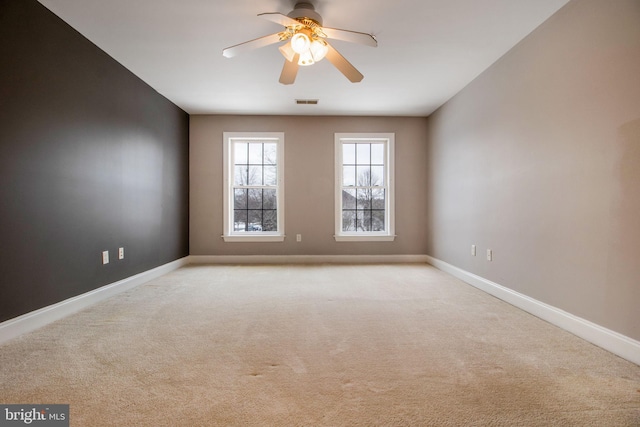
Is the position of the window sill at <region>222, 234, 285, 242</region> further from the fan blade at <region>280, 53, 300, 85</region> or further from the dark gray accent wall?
the fan blade at <region>280, 53, 300, 85</region>

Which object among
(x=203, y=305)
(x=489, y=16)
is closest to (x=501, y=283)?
(x=489, y=16)

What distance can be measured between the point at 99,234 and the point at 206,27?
2189 millimetres

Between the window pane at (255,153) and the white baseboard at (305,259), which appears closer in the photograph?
the white baseboard at (305,259)

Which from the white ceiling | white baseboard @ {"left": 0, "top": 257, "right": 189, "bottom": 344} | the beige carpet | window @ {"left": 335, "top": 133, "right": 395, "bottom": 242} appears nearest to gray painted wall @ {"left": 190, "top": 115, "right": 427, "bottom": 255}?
window @ {"left": 335, "top": 133, "right": 395, "bottom": 242}

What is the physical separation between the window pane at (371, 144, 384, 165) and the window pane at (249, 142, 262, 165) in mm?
1940

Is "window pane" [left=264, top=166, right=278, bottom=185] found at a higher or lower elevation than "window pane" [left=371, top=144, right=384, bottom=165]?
lower

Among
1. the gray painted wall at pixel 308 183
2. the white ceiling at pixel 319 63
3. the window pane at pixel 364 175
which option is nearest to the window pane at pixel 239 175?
the gray painted wall at pixel 308 183

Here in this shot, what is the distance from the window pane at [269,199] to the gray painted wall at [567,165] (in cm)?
304

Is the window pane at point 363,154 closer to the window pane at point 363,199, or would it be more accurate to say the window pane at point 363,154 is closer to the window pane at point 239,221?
the window pane at point 363,199

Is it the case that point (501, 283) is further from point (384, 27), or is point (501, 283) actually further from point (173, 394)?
point (173, 394)

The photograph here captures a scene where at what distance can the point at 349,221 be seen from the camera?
5.20m

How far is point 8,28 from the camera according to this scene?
6.82 feet

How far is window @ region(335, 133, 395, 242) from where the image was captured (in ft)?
17.0

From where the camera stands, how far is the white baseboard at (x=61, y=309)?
6.77ft
